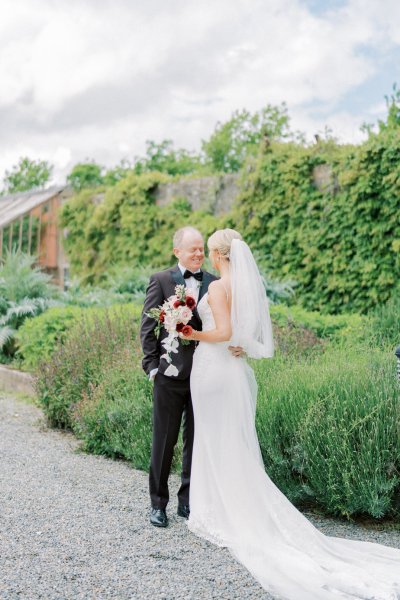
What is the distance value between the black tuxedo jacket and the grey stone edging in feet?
18.1

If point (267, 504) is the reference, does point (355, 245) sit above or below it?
above

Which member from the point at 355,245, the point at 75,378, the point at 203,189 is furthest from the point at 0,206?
the point at 75,378

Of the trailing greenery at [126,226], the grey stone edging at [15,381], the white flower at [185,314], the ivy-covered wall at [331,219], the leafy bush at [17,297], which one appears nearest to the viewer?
the white flower at [185,314]

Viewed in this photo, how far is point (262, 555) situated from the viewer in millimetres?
4188

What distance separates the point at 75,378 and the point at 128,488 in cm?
239

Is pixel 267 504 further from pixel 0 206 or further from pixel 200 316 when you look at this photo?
pixel 0 206

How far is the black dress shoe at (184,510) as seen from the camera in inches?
197

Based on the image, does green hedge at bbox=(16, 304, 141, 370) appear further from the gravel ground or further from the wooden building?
the wooden building

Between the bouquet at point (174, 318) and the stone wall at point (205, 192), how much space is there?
8.68 m

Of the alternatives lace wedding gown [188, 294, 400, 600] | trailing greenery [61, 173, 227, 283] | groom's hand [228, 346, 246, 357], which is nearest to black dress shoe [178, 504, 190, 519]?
lace wedding gown [188, 294, 400, 600]

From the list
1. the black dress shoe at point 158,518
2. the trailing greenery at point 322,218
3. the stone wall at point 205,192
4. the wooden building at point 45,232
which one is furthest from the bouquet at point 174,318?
the wooden building at point 45,232

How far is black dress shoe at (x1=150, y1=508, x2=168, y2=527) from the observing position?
4.81 metres

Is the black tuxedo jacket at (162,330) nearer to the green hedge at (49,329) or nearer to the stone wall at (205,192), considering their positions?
the green hedge at (49,329)

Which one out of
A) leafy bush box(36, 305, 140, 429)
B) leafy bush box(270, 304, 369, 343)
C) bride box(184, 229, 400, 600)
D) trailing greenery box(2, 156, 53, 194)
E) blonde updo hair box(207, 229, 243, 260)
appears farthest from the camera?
trailing greenery box(2, 156, 53, 194)
